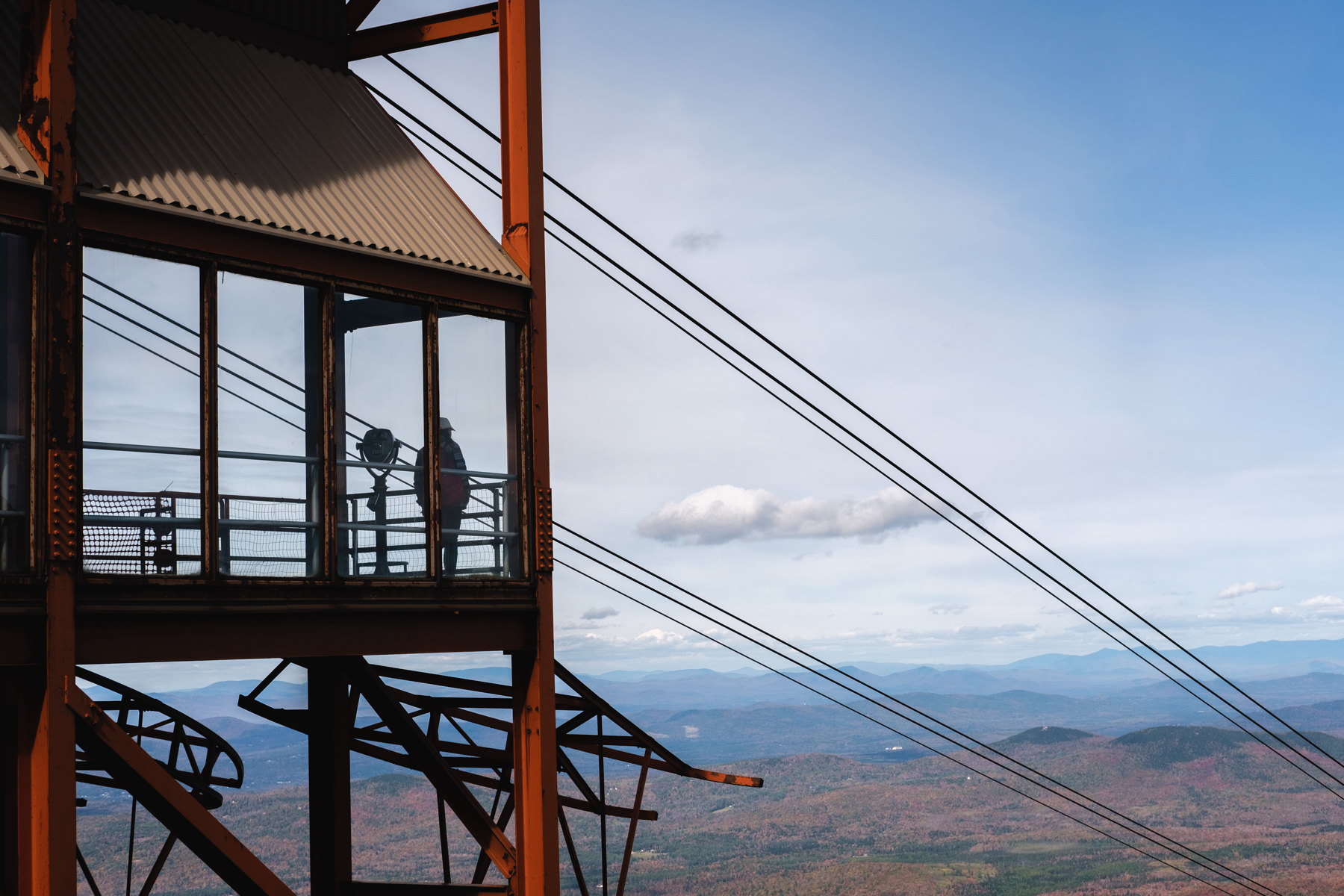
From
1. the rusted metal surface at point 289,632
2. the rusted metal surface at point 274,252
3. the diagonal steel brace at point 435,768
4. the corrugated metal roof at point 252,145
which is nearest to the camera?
the rusted metal surface at point 289,632

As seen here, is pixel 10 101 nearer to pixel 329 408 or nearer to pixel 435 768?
pixel 329 408

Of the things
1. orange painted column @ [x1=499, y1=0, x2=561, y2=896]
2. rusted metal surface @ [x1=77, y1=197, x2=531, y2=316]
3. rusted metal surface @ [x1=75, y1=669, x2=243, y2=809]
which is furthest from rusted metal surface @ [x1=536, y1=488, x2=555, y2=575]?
rusted metal surface @ [x1=75, y1=669, x2=243, y2=809]

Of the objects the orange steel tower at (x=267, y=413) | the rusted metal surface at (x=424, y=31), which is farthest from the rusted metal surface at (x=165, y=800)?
the rusted metal surface at (x=424, y=31)

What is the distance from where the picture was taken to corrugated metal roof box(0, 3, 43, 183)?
Answer: 11.6m

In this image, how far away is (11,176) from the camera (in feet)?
37.3

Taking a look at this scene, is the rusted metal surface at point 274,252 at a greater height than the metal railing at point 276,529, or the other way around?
the rusted metal surface at point 274,252

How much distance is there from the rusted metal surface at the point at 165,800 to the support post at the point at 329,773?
3.27m

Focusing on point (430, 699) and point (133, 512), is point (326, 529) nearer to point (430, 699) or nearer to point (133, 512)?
point (133, 512)

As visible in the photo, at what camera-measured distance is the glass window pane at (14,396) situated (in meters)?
11.3

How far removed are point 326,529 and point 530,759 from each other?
391cm

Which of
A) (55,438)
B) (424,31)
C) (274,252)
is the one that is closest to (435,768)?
(55,438)

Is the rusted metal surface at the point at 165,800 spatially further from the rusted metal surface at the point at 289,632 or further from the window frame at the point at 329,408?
the window frame at the point at 329,408

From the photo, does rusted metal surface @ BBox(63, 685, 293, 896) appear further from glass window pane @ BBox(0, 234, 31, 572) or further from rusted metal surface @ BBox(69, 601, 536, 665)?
glass window pane @ BBox(0, 234, 31, 572)

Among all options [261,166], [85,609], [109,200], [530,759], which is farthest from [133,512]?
[530,759]
